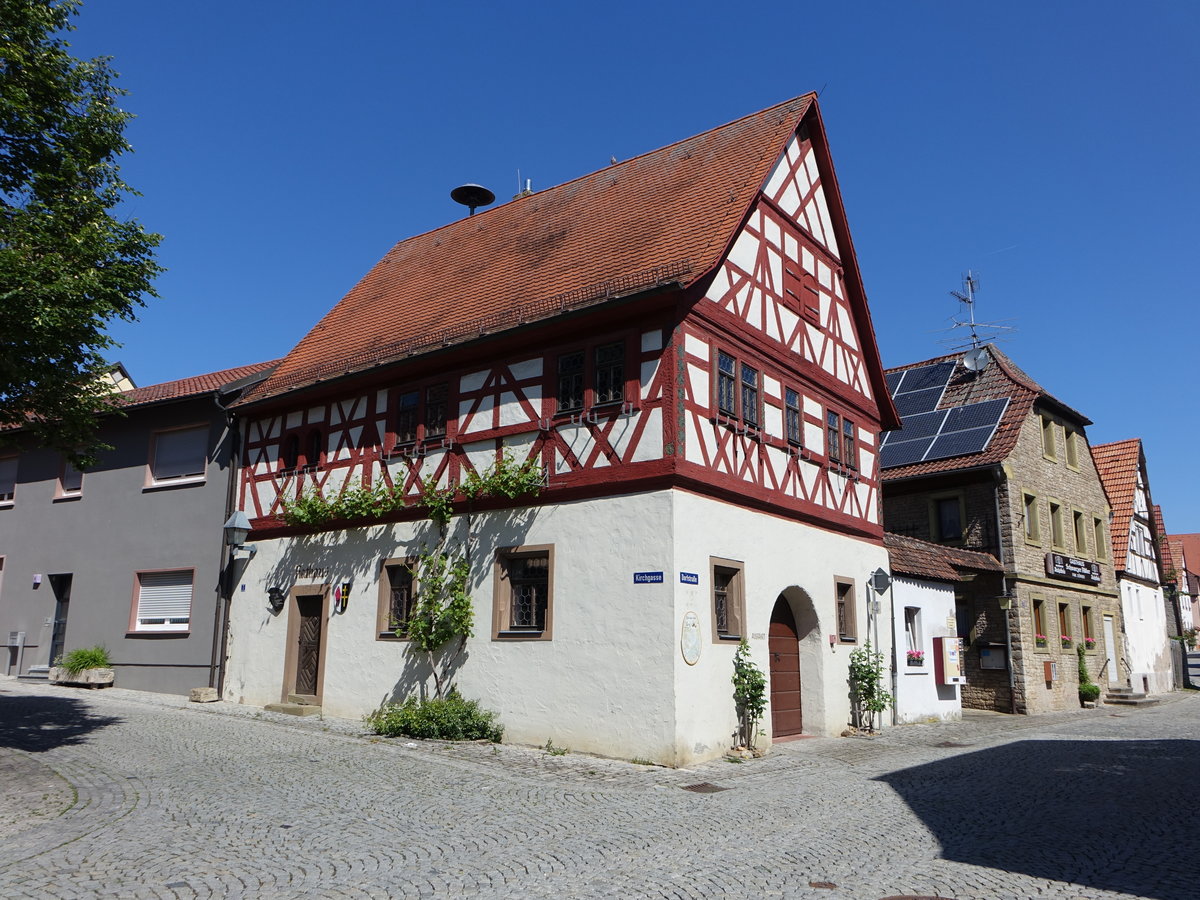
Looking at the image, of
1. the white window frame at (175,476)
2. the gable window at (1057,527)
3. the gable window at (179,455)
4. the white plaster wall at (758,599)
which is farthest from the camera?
the gable window at (1057,527)

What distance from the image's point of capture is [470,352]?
15328 millimetres

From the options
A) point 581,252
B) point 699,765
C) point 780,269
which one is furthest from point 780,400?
point 699,765

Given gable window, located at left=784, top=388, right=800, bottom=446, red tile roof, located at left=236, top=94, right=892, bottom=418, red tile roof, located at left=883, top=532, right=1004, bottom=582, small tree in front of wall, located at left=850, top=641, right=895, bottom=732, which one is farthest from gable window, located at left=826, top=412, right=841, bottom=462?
small tree in front of wall, located at left=850, top=641, right=895, bottom=732

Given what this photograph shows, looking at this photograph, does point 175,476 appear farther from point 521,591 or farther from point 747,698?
point 747,698

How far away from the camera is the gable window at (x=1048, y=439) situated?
2656cm

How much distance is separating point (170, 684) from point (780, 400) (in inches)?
500

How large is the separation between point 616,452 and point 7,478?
1694cm

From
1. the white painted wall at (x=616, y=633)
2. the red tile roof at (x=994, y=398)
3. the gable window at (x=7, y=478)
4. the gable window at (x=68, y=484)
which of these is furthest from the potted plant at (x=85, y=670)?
the red tile roof at (x=994, y=398)

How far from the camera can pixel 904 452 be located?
25891 millimetres

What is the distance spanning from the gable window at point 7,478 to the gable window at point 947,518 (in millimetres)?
22377

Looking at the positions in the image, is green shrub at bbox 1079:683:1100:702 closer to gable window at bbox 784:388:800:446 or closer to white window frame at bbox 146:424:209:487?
gable window at bbox 784:388:800:446

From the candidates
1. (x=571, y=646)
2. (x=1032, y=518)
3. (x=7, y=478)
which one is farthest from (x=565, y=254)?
(x=1032, y=518)

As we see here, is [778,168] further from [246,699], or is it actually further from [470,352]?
[246,699]

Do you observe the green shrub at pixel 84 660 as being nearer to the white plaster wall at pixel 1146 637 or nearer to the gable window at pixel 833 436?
the gable window at pixel 833 436
